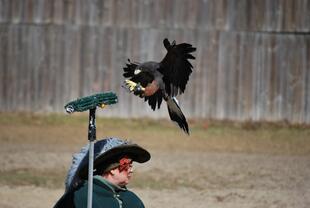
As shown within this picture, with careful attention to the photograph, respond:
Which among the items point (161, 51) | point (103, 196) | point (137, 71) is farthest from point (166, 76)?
point (161, 51)

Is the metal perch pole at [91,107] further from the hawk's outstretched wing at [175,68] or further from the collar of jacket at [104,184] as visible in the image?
the hawk's outstretched wing at [175,68]

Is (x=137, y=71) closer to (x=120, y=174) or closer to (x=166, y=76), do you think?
(x=166, y=76)

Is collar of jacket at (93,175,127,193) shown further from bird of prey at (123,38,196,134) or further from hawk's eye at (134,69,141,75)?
hawk's eye at (134,69,141,75)

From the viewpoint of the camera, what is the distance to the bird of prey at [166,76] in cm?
580

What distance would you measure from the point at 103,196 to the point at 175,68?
2.07 meters

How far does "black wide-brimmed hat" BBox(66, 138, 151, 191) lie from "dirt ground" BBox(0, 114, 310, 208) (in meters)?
5.56

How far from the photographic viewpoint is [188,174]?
464 inches

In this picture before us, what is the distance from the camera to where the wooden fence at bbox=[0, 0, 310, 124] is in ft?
53.9

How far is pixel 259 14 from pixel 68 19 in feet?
12.4

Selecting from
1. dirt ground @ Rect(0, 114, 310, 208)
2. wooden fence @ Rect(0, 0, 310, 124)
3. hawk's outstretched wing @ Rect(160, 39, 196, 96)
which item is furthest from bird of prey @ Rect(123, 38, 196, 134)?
wooden fence @ Rect(0, 0, 310, 124)

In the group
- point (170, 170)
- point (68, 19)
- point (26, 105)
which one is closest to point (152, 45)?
point (68, 19)

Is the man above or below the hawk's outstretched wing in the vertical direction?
below

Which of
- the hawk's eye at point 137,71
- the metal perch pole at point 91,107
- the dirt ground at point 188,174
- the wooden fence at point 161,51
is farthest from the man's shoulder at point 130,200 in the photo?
the wooden fence at point 161,51

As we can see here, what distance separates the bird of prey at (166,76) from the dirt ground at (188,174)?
12.8 feet
